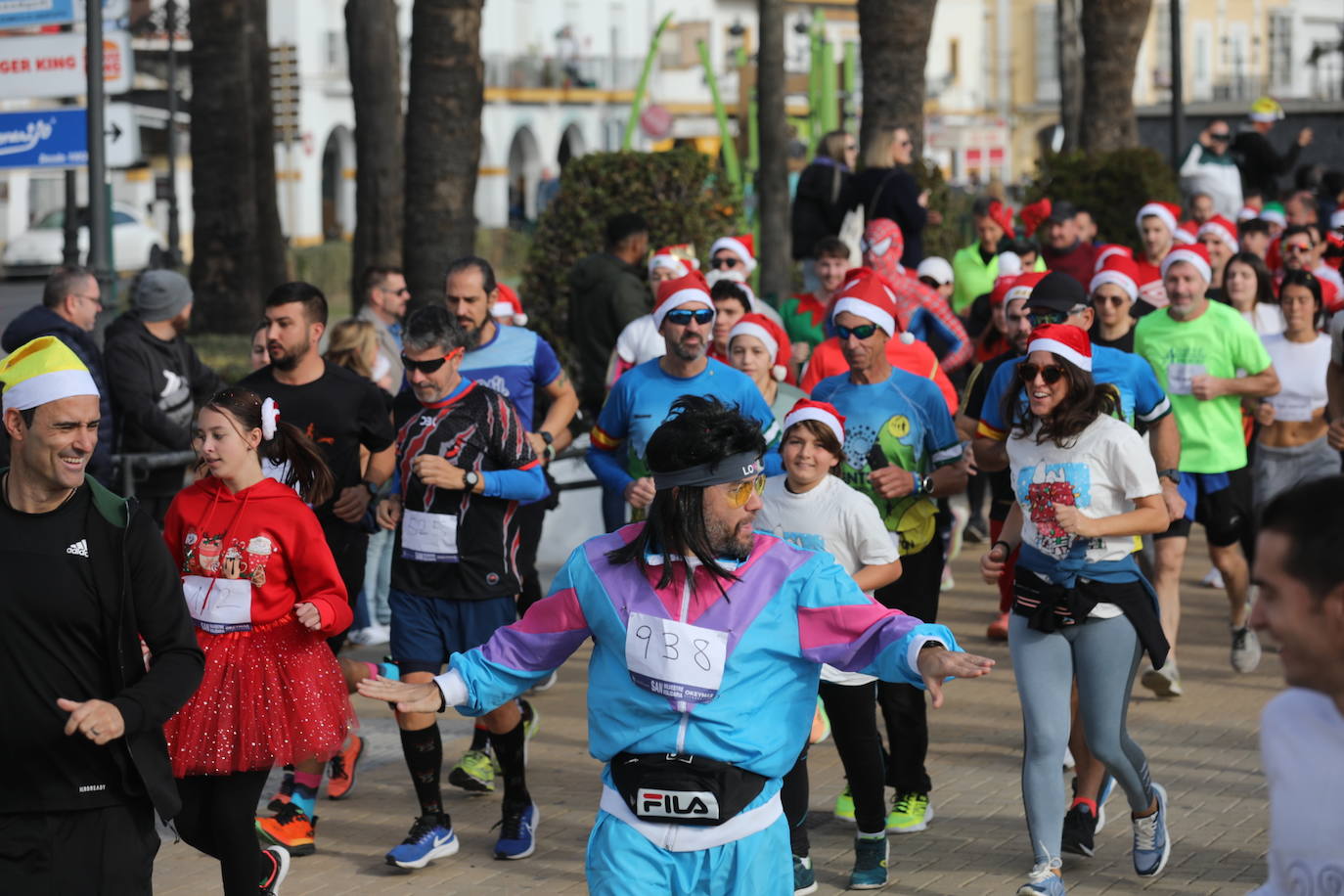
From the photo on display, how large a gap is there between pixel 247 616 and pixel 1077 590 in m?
2.68

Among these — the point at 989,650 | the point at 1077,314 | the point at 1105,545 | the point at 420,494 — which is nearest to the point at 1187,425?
the point at 989,650

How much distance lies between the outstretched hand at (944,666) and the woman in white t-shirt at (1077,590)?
2271 millimetres

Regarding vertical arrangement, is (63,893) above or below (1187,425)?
below

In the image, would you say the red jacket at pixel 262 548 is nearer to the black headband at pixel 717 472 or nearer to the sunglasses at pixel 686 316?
Answer: the black headband at pixel 717 472

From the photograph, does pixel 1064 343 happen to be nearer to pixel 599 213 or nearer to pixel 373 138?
pixel 599 213

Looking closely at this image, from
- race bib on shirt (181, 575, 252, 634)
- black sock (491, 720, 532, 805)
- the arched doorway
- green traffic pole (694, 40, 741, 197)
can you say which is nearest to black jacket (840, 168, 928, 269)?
black sock (491, 720, 532, 805)

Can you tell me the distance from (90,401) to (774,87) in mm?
20648

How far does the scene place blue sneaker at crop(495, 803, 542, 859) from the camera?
7391 millimetres

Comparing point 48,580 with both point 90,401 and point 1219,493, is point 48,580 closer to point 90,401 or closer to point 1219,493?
point 90,401

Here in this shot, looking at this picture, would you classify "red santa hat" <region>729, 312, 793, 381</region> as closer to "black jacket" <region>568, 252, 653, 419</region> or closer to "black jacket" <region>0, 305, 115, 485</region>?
"black jacket" <region>568, 252, 653, 419</region>

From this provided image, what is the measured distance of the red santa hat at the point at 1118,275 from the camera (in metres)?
9.20

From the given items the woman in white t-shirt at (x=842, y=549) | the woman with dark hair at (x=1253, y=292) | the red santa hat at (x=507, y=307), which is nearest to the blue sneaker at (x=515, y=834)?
the woman in white t-shirt at (x=842, y=549)

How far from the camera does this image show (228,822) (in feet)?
20.1

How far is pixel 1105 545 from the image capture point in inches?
269
